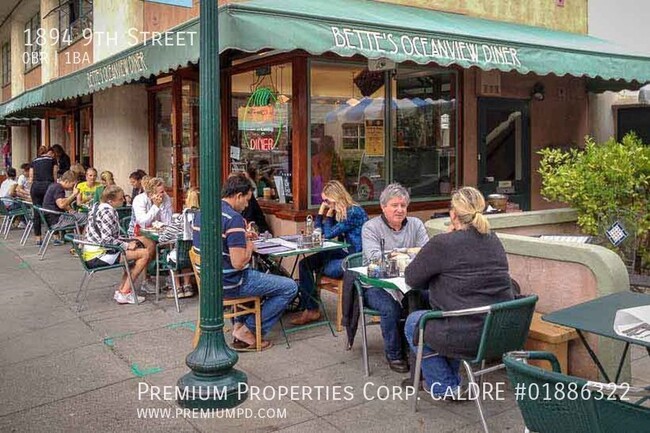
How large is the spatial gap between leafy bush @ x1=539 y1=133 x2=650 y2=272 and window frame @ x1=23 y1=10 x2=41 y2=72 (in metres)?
16.2

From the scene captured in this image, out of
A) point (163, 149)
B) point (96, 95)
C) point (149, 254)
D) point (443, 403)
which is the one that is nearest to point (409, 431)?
point (443, 403)

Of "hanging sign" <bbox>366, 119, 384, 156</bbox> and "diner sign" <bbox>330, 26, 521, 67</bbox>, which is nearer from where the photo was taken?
"diner sign" <bbox>330, 26, 521, 67</bbox>

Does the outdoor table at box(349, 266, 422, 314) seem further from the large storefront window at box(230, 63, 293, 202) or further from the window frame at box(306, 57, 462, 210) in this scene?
the large storefront window at box(230, 63, 293, 202)

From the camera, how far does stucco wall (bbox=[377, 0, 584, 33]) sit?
908 cm

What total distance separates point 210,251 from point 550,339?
88.1 inches

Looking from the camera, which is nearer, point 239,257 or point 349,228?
point 239,257

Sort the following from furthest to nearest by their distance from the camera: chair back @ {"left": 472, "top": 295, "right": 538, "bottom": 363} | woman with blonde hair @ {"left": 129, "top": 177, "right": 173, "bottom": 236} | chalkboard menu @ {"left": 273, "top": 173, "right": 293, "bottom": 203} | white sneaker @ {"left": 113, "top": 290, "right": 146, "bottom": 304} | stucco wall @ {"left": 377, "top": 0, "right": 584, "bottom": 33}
Result: 1. stucco wall @ {"left": 377, "top": 0, "right": 584, "bottom": 33}
2. chalkboard menu @ {"left": 273, "top": 173, "right": 293, "bottom": 203}
3. woman with blonde hair @ {"left": 129, "top": 177, "right": 173, "bottom": 236}
4. white sneaker @ {"left": 113, "top": 290, "right": 146, "bottom": 304}
5. chair back @ {"left": 472, "top": 295, "right": 538, "bottom": 363}

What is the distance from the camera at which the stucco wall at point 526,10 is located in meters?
9.08

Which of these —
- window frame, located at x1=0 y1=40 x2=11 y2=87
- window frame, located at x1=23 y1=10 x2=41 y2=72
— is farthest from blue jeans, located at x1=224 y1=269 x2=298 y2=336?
window frame, located at x1=0 y1=40 x2=11 y2=87

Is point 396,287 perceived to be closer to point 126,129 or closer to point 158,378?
point 158,378

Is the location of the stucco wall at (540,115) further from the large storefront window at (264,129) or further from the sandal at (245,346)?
the sandal at (245,346)

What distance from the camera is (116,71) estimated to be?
7.79 meters

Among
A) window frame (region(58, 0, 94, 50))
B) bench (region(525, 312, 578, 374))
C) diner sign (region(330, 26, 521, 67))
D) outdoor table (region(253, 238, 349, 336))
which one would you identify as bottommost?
bench (region(525, 312, 578, 374))

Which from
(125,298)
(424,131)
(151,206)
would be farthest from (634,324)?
(424,131)
